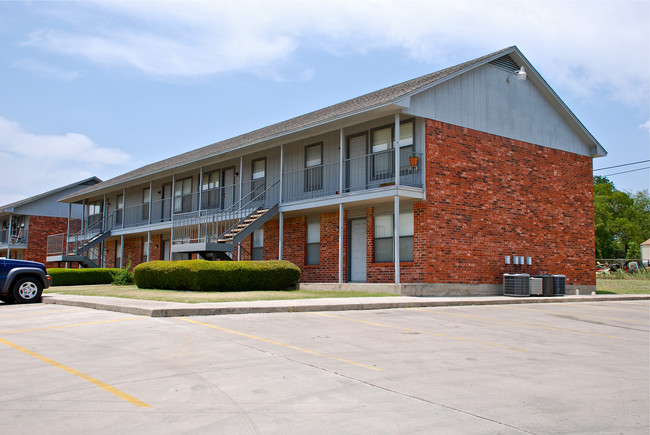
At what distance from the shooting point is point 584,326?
11219mm

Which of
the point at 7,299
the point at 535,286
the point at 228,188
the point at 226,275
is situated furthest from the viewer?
the point at 228,188

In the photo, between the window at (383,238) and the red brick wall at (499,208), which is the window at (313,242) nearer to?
the window at (383,238)

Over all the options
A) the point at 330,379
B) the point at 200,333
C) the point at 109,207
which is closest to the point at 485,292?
the point at 200,333

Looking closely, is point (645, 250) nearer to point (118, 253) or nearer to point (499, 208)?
point (499, 208)

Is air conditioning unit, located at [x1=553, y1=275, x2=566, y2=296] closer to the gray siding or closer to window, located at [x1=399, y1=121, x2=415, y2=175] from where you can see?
the gray siding

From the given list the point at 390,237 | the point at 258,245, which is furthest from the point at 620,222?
the point at 390,237

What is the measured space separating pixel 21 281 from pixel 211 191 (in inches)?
532

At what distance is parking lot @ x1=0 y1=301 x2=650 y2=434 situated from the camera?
15.3ft

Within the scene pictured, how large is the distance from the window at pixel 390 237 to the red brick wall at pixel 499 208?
2.38 feet

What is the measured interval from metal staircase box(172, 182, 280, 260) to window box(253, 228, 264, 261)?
112 cm

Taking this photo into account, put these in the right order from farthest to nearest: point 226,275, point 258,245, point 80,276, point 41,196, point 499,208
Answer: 1. point 41,196
2. point 80,276
3. point 258,245
4. point 499,208
5. point 226,275

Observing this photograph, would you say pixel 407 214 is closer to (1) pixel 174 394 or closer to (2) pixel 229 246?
(2) pixel 229 246

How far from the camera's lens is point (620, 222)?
3007 inches

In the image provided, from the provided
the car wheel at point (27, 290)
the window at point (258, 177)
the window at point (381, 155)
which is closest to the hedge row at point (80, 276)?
the window at point (258, 177)
